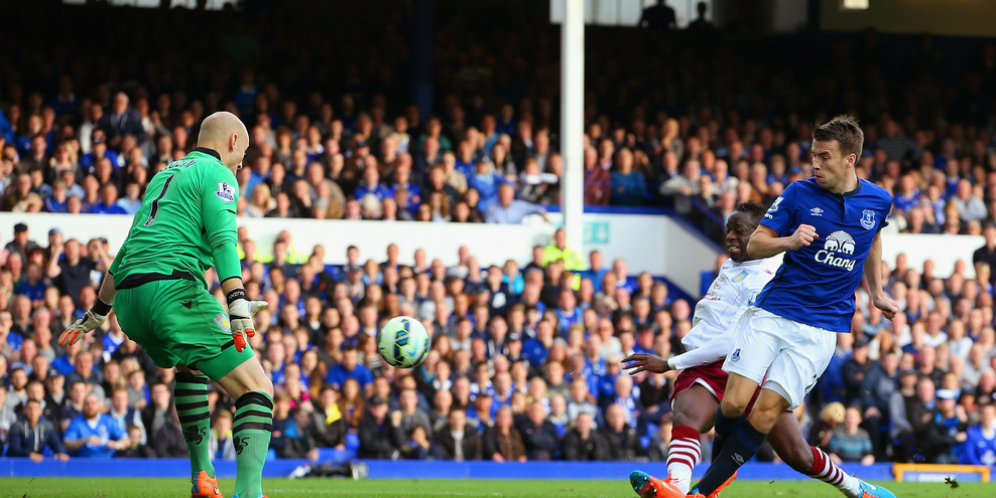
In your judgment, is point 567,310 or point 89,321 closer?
point 89,321

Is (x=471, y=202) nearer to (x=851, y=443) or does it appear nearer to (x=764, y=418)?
(x=851, y=443)

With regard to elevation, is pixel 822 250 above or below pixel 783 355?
above

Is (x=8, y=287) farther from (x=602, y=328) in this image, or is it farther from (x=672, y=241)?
(x=672, y=241)

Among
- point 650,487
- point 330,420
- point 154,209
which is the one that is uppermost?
point 154,209

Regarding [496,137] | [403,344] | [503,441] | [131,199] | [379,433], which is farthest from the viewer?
[496,137]

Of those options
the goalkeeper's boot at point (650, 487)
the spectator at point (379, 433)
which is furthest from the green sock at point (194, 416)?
the spectator at point (379, 433)

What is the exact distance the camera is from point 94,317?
23.4 feet

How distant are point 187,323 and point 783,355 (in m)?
3.11

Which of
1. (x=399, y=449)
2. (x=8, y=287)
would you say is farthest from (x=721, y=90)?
(x=8, y=287)

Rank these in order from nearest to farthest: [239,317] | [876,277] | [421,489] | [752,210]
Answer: [239,317]
[876,277]
[752,210]
[421,489]

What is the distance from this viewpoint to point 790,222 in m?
7.01

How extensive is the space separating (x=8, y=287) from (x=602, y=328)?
6.62 meters

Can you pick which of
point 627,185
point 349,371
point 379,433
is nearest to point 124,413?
point 349,371

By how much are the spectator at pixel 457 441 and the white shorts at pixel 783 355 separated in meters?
6.94
